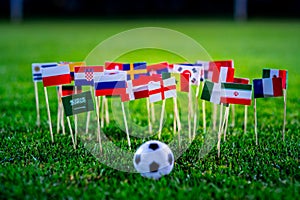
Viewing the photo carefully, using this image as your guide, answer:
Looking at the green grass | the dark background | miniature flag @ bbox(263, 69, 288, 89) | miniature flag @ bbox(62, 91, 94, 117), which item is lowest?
the green grass

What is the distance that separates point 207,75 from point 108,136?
1.43 metres

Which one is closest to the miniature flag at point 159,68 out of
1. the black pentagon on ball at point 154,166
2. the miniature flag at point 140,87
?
the miniature flag at point 140,87

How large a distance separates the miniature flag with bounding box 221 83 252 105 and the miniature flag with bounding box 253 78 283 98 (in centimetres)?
32

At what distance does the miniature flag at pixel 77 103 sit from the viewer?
461 centimetres

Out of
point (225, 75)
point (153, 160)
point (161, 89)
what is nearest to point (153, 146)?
point (153, 160)

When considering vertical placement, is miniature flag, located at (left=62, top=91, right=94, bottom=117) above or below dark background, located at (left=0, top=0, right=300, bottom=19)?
below

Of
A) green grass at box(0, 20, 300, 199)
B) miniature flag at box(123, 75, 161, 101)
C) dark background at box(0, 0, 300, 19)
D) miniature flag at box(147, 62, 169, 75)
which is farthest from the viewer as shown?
dark background at box(0, 0, 300, 19)

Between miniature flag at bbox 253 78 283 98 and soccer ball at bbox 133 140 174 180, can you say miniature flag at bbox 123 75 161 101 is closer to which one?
soccer ball at bbox 133 140 174 180

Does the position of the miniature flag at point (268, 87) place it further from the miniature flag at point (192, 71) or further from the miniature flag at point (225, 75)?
the miniature flag at point (192, 71)

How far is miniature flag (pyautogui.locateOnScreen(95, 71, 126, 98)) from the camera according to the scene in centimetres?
447

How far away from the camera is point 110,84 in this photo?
448 cm

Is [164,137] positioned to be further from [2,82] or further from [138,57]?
[138,57]

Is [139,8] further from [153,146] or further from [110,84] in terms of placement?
[153,146]

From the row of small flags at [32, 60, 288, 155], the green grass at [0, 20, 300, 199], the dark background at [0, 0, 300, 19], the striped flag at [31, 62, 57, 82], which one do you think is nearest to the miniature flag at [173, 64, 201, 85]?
the row of small flags at [32, 60, 288, 155]
